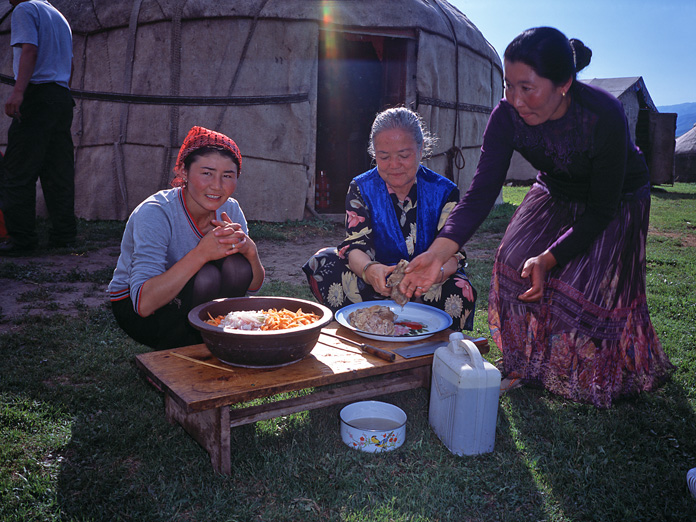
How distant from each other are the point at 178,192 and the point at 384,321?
1172mm

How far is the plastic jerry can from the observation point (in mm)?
1971

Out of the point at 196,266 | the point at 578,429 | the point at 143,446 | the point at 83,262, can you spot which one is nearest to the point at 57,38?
the point at 83,262

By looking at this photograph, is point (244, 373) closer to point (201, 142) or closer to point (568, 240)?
point (201, 142)

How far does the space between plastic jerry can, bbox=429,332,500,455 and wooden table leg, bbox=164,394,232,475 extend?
2.83 ft

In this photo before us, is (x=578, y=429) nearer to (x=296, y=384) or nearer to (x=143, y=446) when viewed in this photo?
(x=296, y=384)

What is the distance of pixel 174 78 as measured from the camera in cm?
671

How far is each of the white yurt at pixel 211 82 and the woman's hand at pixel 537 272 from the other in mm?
5008

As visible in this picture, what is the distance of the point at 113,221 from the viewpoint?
6875 millimetres

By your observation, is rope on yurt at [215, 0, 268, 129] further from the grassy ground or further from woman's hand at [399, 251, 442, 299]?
woman's hand at [399, 251, 442, 299]

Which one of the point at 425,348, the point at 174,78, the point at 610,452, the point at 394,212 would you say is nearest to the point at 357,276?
the point at 394,212

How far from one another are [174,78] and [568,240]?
587 cm

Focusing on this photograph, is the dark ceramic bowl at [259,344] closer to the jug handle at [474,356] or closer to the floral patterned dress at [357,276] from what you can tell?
the jug handle at [474,356]

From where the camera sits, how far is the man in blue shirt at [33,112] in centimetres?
461

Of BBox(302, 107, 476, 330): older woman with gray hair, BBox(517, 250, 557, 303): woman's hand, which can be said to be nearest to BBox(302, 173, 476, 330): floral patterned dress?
BBox(302, 107, 476, 330): older woman with gray hair
